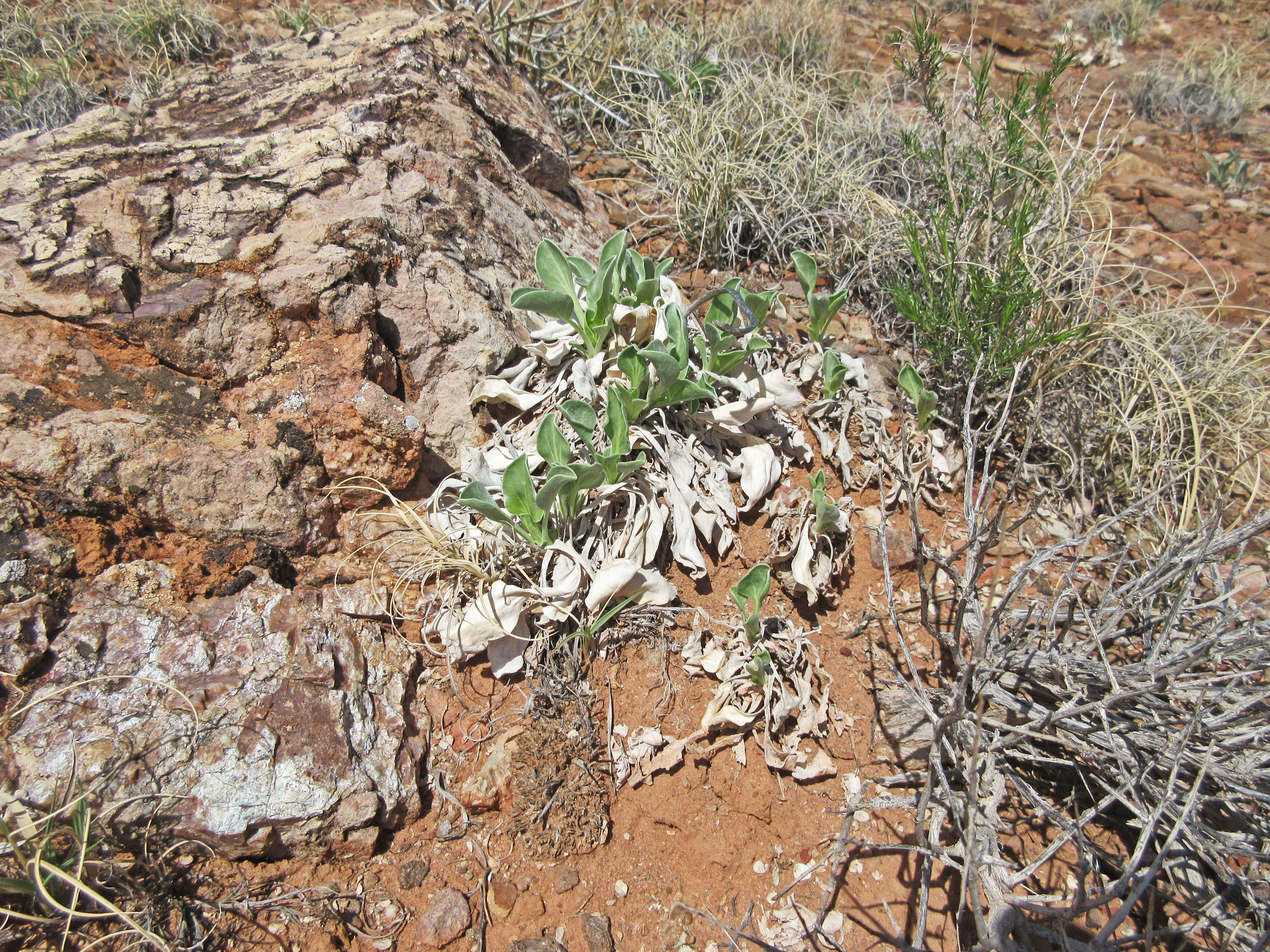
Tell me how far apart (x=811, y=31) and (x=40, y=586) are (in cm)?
514

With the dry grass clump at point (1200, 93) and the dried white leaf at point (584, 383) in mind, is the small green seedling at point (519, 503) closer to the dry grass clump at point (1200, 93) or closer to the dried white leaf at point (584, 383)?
the dried white leaf at point (584, 383)

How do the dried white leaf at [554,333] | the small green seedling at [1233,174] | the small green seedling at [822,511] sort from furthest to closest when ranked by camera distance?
the small green seedling at [1233,174]
the dried white leaf at [554,333]
the small green seedling at [822,511]

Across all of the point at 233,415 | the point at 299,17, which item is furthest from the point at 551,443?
the point at 299,17

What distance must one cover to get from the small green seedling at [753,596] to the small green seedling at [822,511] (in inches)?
9.1

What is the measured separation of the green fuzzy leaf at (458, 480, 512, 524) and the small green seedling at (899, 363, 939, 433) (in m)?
1.52

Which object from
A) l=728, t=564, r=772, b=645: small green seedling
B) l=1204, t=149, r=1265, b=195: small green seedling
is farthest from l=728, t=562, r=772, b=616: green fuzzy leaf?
l=1204, t=149, r=1265, b=195: small green seedling

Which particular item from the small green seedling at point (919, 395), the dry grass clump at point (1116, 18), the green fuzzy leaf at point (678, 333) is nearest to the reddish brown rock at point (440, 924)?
the green fuzzy leaf at point (678, 333)

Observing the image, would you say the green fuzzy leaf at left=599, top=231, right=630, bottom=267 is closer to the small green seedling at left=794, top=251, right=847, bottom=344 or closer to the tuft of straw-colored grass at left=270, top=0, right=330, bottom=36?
the small green seedling at left=794, top=251, right=847, bottom=344

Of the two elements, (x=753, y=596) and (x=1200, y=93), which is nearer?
(x=753, y=596)

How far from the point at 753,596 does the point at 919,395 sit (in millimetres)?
1096

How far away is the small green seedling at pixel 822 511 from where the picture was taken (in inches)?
78.6

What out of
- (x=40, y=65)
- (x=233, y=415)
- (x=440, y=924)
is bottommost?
(x=440, y=924)

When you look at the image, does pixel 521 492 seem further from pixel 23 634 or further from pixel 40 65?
pixel 40 65

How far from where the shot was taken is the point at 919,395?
8.10ft
